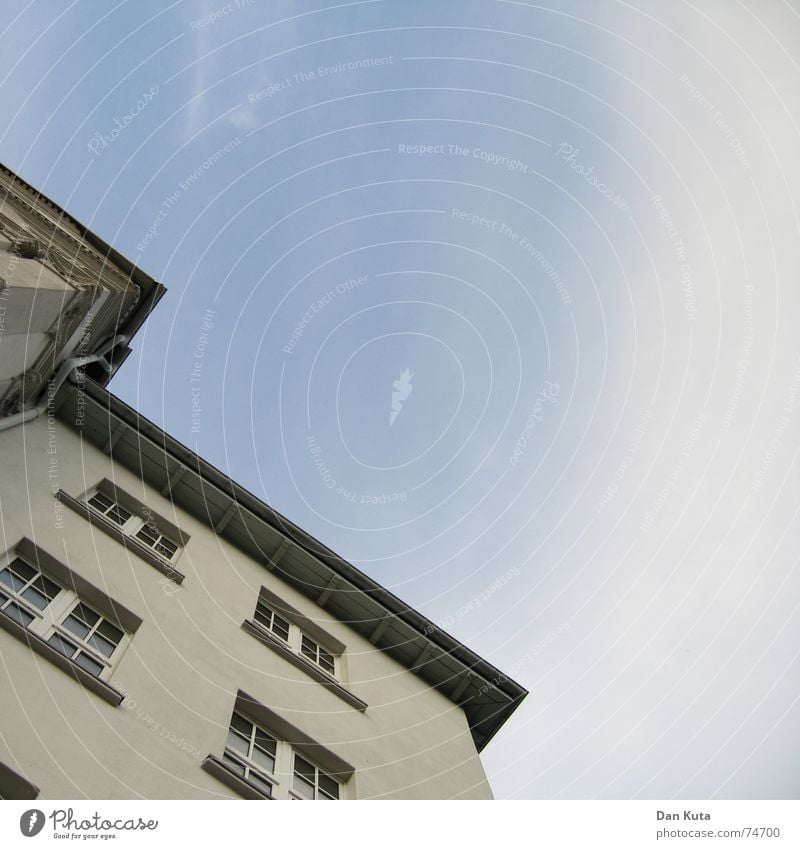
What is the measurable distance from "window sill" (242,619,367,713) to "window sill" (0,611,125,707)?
5231 mm

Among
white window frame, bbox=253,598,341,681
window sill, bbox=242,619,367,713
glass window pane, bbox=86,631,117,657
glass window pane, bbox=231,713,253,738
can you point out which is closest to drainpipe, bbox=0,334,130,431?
glass window pane, bbox=86,631,117,657

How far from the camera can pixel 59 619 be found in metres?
13.2

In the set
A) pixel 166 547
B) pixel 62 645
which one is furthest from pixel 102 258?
pixel 62 645

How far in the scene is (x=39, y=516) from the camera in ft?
49.6

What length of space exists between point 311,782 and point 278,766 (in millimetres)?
807

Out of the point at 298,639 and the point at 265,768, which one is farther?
the point at 298,639

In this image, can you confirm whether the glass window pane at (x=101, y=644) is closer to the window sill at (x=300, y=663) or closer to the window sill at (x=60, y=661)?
the window sill at (x=60, y=661)

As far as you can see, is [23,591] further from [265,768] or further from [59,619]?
[265,768]

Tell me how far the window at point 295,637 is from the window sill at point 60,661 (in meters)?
6.65

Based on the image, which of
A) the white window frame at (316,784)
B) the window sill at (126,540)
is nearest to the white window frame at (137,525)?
the window sill at (126,540)

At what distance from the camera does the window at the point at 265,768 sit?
11484mm

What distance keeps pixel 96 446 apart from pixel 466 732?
13.3 metres
